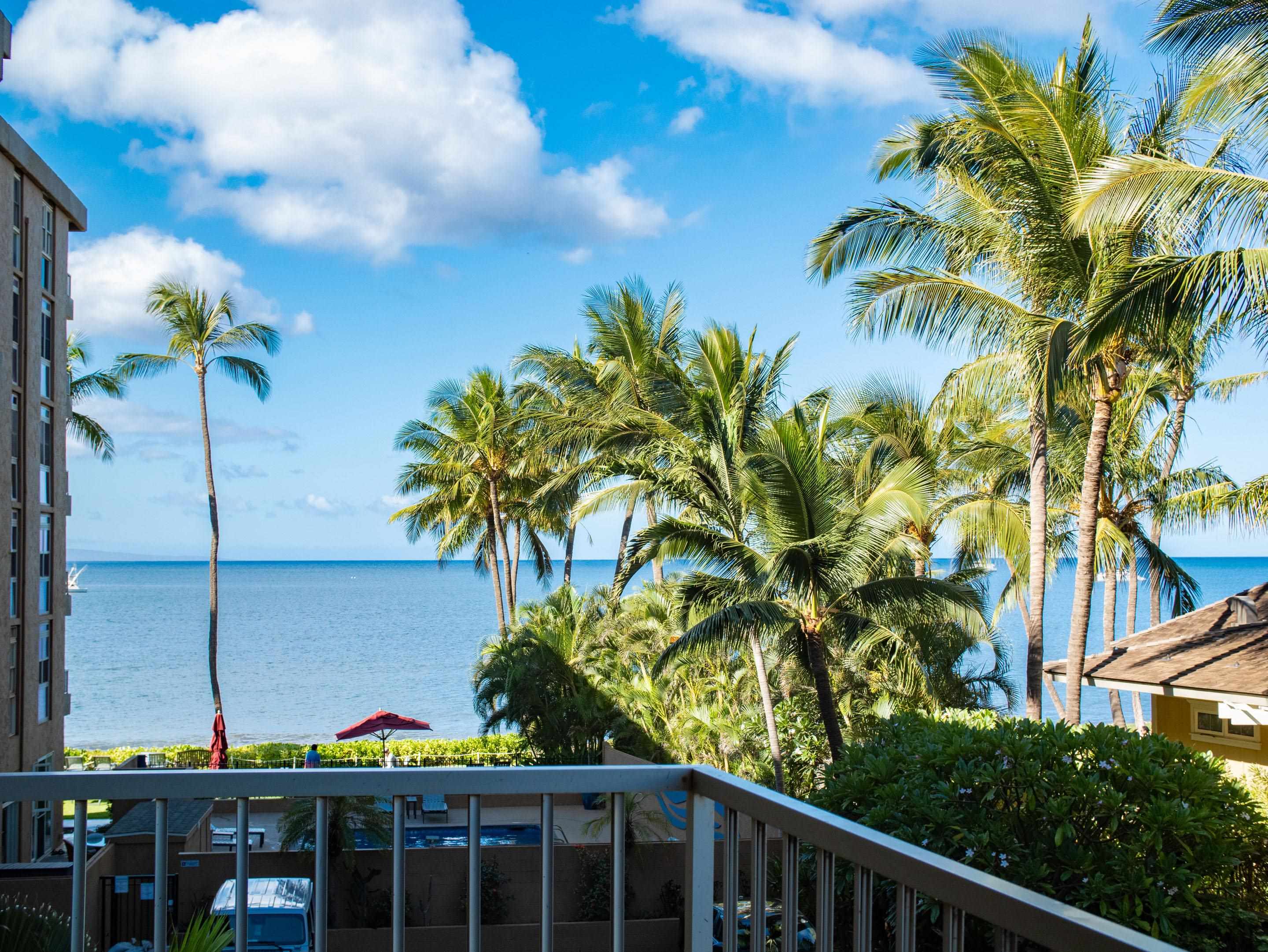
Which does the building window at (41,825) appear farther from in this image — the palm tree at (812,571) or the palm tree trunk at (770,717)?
the palm tree trunk at (770,717)

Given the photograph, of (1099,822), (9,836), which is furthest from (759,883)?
(9,836)

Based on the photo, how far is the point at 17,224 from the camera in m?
15.5

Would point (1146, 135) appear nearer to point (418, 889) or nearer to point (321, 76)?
point (321, 76)

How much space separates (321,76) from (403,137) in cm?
594

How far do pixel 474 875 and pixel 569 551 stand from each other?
83.2 ft

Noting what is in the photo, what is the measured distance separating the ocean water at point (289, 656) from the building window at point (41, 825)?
1537 cm

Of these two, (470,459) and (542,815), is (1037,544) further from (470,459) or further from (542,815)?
(470,459)

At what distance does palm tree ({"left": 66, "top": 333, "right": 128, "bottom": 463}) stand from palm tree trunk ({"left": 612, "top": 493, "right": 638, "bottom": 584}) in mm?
12503

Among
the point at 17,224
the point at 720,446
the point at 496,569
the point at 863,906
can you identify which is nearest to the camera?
the point at 863,906

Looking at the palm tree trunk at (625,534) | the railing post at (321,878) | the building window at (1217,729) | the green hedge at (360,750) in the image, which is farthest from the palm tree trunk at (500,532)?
the railing post at (321,878)

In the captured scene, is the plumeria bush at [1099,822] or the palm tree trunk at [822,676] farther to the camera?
the palm tree trunk at [822,676]

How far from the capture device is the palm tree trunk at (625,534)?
19203 mm

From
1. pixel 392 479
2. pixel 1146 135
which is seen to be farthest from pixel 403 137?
pixel 392 479

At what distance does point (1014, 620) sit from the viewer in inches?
3767
